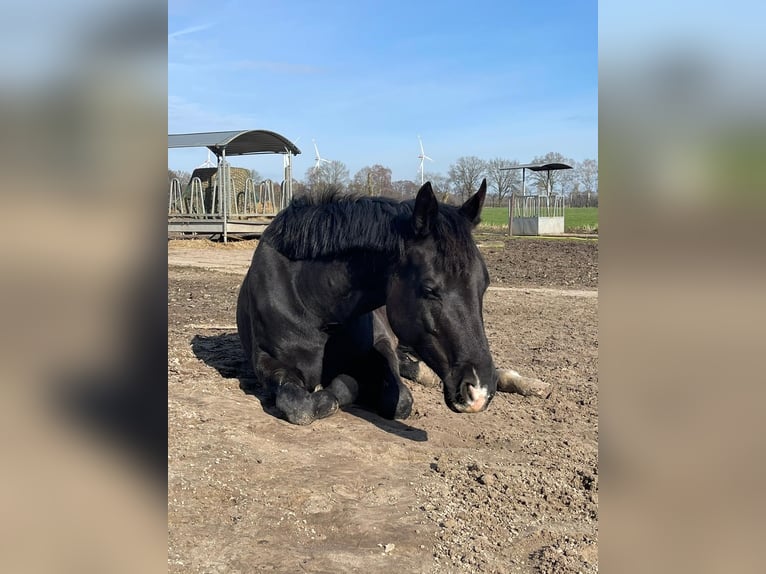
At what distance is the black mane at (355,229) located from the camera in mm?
3396

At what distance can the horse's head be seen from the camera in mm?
3180

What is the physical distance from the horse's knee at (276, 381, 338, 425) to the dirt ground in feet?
0.26

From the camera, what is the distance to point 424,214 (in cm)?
346

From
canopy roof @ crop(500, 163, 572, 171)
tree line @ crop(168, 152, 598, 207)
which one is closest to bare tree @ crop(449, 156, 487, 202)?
tree line @ crop(168, 152, 598, 207)

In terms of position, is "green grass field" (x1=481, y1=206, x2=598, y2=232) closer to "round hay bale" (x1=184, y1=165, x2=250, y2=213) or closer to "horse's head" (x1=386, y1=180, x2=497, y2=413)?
"round hay bale" (x1=184, y1=165, x2=250, y2=213)

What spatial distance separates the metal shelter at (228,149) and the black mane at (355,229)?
17101 millimetres


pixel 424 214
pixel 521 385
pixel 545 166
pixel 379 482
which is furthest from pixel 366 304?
pixel 545 166

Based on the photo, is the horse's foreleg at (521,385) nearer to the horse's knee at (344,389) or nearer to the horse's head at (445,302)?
the horse's knee at (344,389)

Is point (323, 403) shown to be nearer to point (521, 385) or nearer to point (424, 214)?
point (424, 214)

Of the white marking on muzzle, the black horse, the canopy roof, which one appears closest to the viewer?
the white marking on muzzle

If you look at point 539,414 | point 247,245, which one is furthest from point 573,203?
point 539,414

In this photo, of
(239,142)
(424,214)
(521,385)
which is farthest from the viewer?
(239,142)

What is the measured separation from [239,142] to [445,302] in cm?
2147
